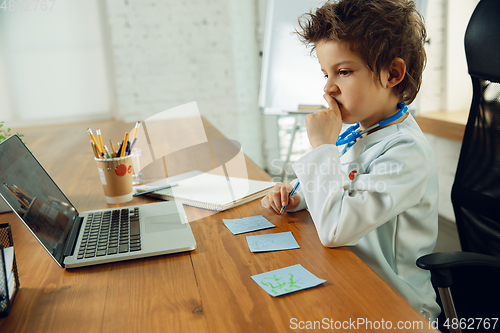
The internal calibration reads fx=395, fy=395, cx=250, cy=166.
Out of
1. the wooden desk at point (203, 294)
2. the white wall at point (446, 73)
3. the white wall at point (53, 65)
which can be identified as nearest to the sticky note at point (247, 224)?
the wooden desk at point (203, 294)

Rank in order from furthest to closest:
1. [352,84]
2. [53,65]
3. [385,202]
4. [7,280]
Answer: [53,65]
[352,84]
[385,202]
[7,280]

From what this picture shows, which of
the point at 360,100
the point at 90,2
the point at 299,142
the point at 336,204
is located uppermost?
the point at 90,2

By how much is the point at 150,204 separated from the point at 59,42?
2.91 metres

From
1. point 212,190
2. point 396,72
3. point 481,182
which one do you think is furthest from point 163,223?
point 481,182

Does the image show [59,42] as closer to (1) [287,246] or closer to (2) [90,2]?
(2) [90,2]

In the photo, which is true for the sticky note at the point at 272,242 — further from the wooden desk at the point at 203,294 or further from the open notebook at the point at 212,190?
the open notebook at the point at 212,190

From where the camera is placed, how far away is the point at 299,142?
3184 mm

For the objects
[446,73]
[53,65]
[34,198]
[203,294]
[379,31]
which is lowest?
[203,294]

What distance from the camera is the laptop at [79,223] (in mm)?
669

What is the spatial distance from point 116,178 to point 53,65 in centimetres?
278

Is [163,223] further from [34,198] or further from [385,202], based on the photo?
[385,202]

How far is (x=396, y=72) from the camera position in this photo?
0.83 m

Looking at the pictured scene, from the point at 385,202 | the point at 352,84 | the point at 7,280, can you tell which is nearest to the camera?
the point at 7,280

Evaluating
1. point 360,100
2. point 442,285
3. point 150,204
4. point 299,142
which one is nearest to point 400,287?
point 442,285
